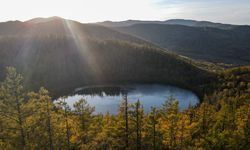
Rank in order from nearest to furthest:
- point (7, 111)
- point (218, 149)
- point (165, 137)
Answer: point (7, 111), point (218, 149), point (165, 137)

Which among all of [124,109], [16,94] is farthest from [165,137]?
[16,94]

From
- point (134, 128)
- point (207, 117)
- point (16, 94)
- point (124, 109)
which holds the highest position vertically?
point (16, 94)

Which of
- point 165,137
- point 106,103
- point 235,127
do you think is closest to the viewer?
point 165,137

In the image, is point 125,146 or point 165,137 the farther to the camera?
point 165,137

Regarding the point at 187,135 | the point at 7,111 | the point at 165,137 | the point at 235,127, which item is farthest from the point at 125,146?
the point at 235,127

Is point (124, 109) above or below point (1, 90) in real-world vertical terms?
below

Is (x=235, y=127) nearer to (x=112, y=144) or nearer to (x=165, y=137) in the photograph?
(x=165, y=137)

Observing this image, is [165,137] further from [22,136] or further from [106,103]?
[106,103]

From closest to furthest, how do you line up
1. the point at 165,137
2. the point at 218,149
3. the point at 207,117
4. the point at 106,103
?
1. the point at 218,149
2. the point at 165,137
3. the point at 207,117
4. the point at 106,103

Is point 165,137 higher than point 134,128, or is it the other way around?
point 134,128
